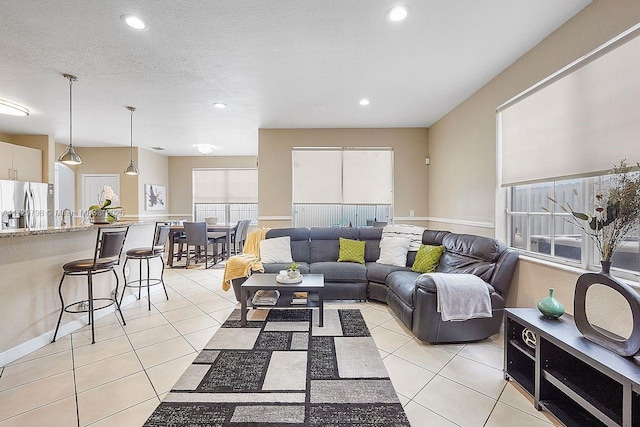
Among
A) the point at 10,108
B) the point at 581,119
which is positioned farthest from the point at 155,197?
the point at 581,119

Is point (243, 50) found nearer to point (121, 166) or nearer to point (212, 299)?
point (212, 299)

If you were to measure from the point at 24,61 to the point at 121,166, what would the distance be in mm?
4404

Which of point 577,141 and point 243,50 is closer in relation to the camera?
point 577,141

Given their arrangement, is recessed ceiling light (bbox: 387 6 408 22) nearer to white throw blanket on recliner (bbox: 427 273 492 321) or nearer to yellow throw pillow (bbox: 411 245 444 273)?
white throw blanket on recliner (bbox: 427 273 492 321)

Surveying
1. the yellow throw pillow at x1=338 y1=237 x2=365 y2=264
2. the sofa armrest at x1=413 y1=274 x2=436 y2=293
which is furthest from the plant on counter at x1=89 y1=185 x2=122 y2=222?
the sofa armrest at x1=413 y1=274 x2=436 y2=293

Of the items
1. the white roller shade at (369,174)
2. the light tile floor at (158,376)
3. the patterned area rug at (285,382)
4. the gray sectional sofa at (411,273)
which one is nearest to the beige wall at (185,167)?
the white roller shade at (369,174)

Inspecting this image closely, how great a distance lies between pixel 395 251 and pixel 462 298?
59.0 inches

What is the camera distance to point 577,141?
2090 mm

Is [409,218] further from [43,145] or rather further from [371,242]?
[43,145]

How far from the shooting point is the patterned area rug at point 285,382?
1.67m

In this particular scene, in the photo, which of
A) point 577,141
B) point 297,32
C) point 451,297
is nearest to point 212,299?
point 451,297

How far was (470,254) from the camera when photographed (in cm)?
306

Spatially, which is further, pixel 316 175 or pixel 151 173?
pixel 151 173

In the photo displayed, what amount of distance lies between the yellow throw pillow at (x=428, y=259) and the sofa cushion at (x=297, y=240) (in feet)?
5.34
